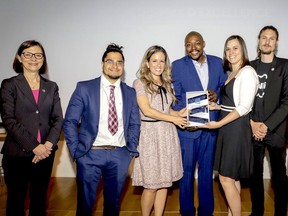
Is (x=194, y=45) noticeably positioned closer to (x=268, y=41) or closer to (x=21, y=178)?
(x=268, y=41)

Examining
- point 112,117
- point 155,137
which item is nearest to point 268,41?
point 155,137

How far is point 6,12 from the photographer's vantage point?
3.55m

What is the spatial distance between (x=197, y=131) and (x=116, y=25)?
1.83 m

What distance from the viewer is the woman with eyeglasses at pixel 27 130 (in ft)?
6.97

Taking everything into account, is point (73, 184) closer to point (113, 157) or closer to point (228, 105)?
point (113, 157)

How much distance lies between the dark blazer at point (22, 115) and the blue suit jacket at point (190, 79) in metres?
1.17

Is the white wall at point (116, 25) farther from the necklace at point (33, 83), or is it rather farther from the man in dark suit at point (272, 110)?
the necklace at point (33, 83)

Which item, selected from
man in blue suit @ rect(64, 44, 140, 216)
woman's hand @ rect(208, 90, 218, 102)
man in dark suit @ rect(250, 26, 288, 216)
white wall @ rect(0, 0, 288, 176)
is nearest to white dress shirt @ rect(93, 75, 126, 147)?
man in blue suit @ rect(64, 44, 140, 216)

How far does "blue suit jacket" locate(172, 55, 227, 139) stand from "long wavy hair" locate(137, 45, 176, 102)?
0.19 meters

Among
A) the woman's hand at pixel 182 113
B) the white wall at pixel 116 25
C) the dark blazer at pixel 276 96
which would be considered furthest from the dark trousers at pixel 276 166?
the white wall at pixel 116 25

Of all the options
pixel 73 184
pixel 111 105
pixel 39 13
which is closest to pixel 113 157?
pixel 111 105

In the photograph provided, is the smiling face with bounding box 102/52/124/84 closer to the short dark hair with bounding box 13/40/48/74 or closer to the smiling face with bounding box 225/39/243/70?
the short dark hair with bounding box 13/40/48/74

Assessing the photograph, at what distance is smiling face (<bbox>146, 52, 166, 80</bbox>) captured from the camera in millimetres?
2355

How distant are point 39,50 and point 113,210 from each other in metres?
1.38
